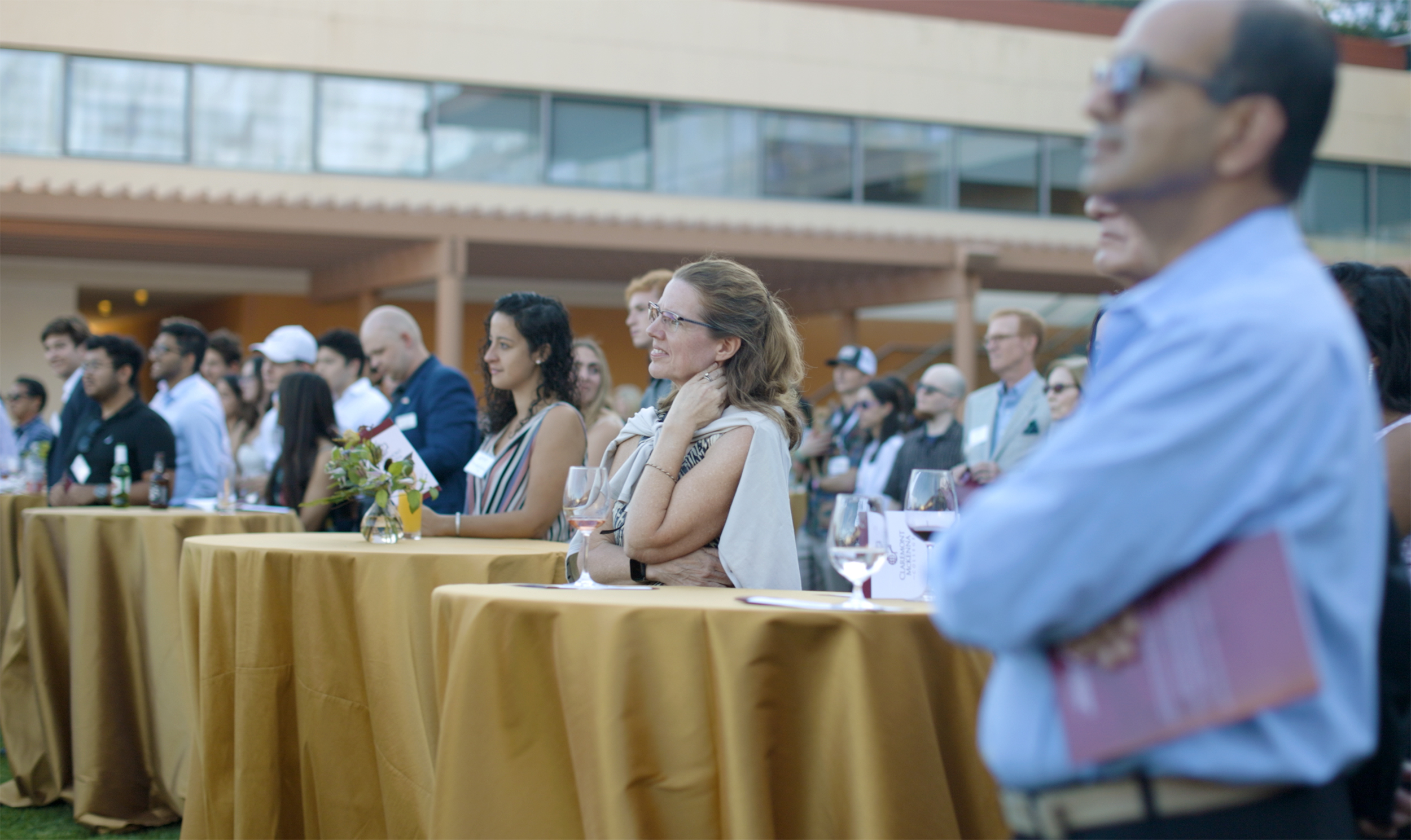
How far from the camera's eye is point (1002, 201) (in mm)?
19188

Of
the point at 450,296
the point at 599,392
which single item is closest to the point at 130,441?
the point at 599,392

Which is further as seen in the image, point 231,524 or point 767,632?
point 231,524

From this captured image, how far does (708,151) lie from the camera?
696 inches

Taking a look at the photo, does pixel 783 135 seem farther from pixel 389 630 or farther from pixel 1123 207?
pixel 1123 207

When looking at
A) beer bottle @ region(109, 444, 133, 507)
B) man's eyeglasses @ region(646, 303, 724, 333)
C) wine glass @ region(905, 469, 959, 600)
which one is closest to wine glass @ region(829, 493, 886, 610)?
wine glass @ region(905, 469, 959, 600)

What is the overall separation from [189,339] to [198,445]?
1.01 m

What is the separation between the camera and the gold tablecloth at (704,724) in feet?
6.33

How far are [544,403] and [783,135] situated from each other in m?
15.0

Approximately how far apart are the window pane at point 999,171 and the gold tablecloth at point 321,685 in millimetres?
17154

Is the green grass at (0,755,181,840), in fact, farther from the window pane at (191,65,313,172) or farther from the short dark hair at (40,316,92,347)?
the window pane at (191,65,313,172)

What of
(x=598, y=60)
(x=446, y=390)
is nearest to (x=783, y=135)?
(x=598, y=60)

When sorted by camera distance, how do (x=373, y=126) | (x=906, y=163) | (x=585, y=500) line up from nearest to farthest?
(x=585, y=500) → (x=373, y=126) → (x=906, y=163)

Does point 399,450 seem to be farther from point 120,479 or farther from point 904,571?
point 120,479

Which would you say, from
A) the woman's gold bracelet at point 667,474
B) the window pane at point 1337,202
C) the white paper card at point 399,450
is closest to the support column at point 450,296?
the white paper card at point 399,450
